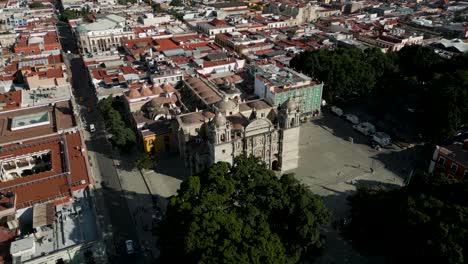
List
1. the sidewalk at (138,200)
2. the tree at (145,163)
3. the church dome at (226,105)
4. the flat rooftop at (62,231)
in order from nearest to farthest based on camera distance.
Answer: the flat rooftop at (62,231) < the sidewalk at (138,200) < the tree at (145,163) < the church dome at (226,105)

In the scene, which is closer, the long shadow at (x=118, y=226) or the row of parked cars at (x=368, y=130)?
the long shadow at (x=118, y=226)

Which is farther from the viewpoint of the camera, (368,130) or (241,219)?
(368,130)

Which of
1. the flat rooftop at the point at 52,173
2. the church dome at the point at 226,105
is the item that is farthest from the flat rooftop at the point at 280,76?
the flat rooftop at the point at 52,173

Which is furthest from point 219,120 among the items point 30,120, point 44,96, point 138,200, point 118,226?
point 44,96

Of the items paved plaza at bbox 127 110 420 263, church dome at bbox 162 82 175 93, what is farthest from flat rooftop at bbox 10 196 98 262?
church dome at bbox 162 82 175 93

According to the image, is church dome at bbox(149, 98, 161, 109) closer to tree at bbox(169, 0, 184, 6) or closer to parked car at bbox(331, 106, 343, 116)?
parked car at bbox(331, 106, 343, 116)

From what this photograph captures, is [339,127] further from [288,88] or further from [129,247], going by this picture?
[129,247]

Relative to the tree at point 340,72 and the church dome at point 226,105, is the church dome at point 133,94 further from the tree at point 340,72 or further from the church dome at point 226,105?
the tree at point 340,72
